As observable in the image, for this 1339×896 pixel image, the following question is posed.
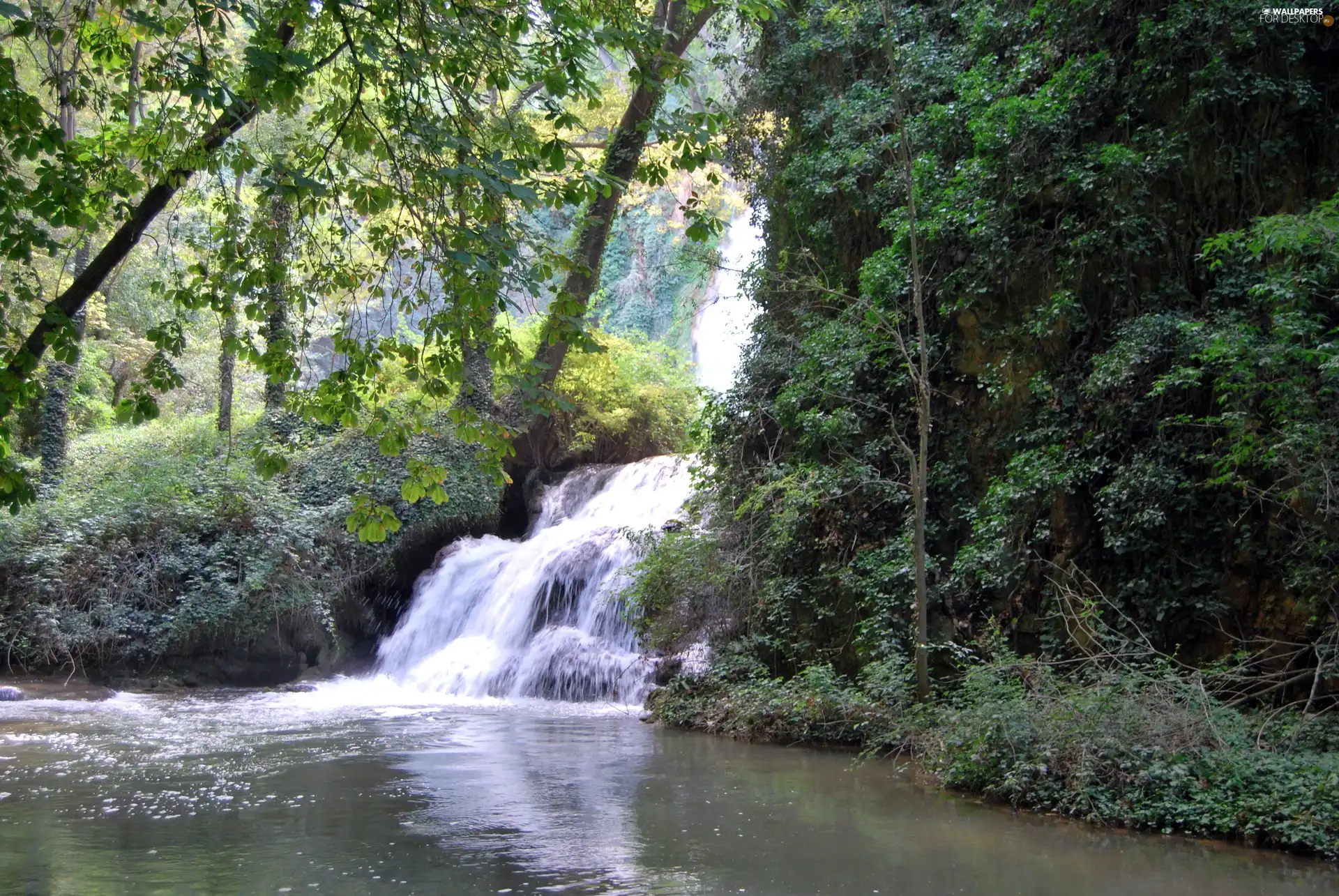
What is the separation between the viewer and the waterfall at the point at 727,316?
13719 mm

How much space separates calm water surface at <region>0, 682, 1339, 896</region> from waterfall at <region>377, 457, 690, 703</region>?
3492 millimetres

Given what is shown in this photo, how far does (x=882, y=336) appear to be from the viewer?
36.2 feet

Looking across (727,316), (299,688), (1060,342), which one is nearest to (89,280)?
(1060,342)

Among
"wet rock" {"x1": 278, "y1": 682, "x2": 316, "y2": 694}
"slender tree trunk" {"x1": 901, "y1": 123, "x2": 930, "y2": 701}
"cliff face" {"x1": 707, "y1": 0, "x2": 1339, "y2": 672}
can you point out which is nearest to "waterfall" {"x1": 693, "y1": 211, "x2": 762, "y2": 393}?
"cliff face" {"x1": 707, "y1": 0, "x2": 1339, "y2": 672}

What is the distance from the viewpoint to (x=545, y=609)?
15266mm

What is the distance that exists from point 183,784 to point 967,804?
5.71m

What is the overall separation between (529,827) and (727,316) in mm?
8755

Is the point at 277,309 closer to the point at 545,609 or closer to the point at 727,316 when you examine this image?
the point at 727,316

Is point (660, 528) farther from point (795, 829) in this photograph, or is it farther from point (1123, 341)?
point (795, 829)

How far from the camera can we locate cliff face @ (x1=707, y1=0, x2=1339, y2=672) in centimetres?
771

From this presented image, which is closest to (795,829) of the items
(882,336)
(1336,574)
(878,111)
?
(1336,574)

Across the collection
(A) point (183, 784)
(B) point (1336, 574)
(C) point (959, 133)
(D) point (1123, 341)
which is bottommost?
(A) point (183, 784)

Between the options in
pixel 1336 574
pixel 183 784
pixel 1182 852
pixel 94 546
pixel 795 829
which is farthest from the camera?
pixel 94 546

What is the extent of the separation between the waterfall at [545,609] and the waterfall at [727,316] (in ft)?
8.59
